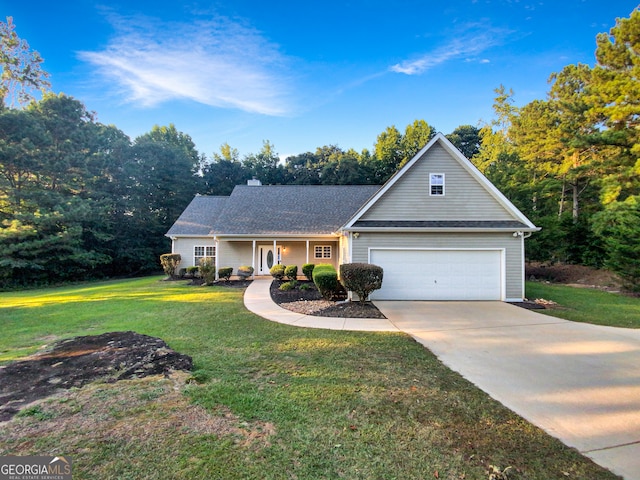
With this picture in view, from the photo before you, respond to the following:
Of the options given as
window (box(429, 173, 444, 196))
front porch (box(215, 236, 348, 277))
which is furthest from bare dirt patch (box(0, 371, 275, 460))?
front porch (box(215, 236, 348, 277))

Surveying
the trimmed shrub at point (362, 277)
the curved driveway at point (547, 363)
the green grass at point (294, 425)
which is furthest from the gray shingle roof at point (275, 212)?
the green grass at point (294, 425)

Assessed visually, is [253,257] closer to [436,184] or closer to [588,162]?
[436,184]

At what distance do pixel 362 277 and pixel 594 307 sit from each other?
26.0 ft

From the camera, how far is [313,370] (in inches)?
179

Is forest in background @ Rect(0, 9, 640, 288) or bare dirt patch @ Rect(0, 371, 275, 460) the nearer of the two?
bare dirt patch @ Rect(0, 371, 275, 460)

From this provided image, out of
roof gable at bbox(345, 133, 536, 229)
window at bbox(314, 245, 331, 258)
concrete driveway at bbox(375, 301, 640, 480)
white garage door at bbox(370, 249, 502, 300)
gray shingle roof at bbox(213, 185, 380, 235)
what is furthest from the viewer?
window at bbox(314, 245, 331, 258)

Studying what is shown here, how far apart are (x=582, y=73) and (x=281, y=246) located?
24.7 m

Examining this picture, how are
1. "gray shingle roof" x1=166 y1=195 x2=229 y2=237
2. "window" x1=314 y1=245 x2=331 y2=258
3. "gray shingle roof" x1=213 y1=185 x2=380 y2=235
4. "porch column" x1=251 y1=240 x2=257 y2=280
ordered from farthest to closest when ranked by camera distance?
1. "gray shingle roof" x1=166 y1=195 x2=229 y2=237
2. "window" x1=314 y1=245 x2=331 y2=258
3. "gray shingle roof" x1=213 y1=185 x2=380 y2=235
4. "porch column" x1=251 y1=240 x2=257 y2=280

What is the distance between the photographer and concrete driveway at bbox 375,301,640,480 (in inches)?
120

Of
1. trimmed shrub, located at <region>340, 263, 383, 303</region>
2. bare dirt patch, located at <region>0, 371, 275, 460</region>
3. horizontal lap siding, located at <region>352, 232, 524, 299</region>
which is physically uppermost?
horizontal lap siding, located at <region>352, 232, 524, 299</region>

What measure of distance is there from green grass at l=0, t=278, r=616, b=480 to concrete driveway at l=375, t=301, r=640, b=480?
1.14 feet

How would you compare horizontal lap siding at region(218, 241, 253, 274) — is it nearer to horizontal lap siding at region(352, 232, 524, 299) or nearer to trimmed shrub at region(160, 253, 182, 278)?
trimmed shrub at region(160, 253, 182, 278)

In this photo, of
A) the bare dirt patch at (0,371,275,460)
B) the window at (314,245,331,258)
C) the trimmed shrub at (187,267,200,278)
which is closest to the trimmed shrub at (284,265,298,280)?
the window at (314,245,331,258)

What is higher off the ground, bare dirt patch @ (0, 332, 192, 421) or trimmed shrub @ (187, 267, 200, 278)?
bare dirt patch @ (0, 332, 192, 421)
